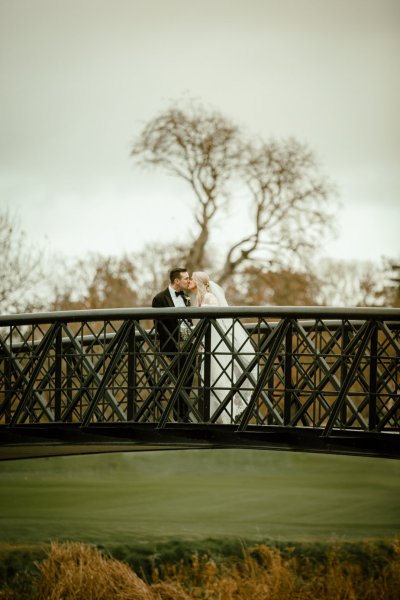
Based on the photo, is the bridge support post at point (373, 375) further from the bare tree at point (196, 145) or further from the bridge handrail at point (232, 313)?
the bare tree at point (196, 145)

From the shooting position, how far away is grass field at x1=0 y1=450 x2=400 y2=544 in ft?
192

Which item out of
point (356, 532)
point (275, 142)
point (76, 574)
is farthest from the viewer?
point (356, 532)

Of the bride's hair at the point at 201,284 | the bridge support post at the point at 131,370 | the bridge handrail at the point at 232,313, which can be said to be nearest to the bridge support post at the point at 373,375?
the bridge handrail at the point at 232,313

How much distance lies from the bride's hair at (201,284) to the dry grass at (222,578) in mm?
35244

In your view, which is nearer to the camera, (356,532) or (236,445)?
(236,445)

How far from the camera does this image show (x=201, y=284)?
15062 mm

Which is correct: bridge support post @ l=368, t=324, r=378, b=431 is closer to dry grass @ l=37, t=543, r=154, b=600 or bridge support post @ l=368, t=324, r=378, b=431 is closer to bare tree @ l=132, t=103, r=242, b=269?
bare tree @ l=132, t=103, r=242, b=269

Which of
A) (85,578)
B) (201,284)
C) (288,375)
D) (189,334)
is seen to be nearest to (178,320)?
(189,334)

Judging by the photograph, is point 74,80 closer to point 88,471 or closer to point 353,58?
point 353,58

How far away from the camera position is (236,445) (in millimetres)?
14305

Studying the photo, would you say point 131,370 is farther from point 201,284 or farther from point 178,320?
point 201,284

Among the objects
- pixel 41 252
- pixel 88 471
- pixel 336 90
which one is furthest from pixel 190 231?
pixel 88 471

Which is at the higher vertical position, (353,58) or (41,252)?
(353,58)

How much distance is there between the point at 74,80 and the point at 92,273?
1717 cm
